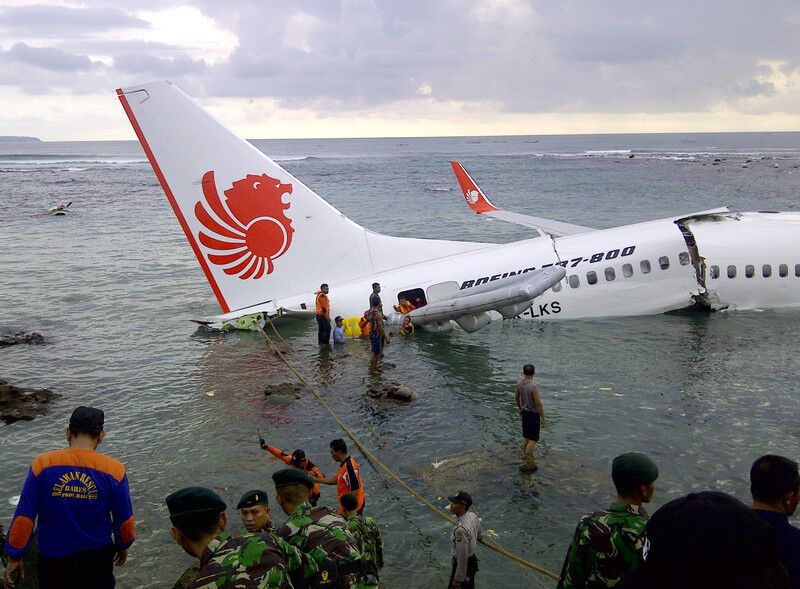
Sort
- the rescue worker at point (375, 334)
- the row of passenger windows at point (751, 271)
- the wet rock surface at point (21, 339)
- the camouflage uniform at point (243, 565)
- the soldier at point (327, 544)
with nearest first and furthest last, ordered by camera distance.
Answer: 1. the camouflage uniform at point (243, 565)
2. the soldier at point (327, 544)
3. the rescue worker at point (375, 334)
4. the wet rock surface at point (21, 339)
5. the row of passenger windows at point (751, 271)

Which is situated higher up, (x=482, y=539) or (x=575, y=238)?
(x=575, y=238)

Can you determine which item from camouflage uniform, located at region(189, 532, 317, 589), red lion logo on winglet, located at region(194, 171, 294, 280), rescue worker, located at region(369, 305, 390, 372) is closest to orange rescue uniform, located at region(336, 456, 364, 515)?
camouflage uniform, located at region(189, 532, 317, 589)

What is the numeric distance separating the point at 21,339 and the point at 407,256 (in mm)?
10762

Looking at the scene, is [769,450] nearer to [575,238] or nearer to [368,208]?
[575,238]

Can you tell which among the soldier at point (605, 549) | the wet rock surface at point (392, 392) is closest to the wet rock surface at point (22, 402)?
the wet rock surface at point (392, 392)

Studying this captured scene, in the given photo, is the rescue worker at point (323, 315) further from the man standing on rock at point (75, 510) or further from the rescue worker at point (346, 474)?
the man standing on rock at point (75, 510)

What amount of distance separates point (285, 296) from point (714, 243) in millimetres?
11715

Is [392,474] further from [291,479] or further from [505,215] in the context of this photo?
[505,215]

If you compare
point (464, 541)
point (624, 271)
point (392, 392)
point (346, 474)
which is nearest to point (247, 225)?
point (392, 392)

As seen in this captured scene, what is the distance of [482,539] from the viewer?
23.1 ft

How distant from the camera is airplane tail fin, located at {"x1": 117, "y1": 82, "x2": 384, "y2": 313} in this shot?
15453 millimetres

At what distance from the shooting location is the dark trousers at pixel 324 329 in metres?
16.3

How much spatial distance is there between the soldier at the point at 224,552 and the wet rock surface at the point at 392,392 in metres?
8.85

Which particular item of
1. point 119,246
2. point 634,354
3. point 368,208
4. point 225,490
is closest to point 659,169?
point 368,208
